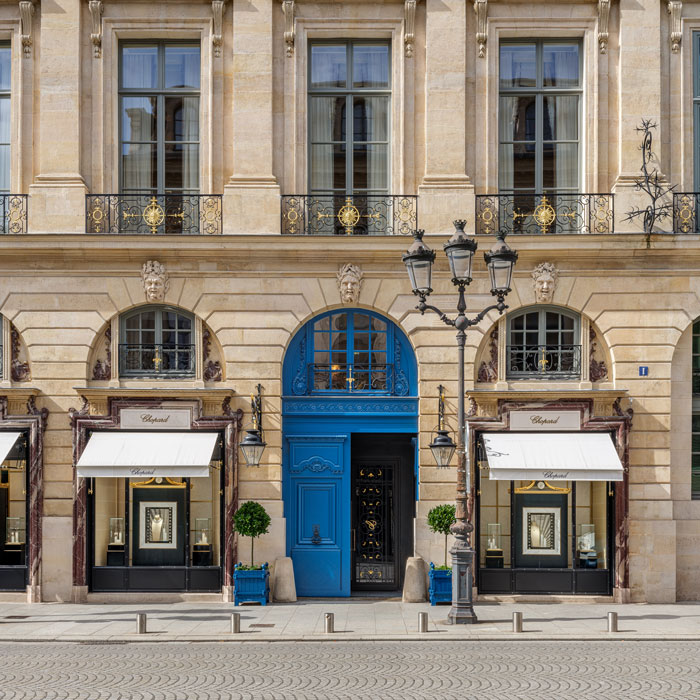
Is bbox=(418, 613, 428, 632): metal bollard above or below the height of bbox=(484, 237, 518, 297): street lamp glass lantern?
below

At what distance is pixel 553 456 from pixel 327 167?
7.35 m

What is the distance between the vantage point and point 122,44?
68.4 ft

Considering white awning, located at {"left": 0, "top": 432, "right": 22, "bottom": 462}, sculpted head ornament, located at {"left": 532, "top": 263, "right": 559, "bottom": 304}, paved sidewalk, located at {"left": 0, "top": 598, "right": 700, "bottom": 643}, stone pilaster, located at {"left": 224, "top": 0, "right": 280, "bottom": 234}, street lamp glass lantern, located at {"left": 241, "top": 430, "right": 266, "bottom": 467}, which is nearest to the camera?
paved sidewalk, located at {"left": 0, "top": 598, "right": 700, "bottom": 643}

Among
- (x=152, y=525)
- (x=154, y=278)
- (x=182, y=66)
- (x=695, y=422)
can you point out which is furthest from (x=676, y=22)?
(x=152, y=525)

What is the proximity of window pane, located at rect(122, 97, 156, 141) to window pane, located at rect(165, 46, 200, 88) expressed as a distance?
58 cm

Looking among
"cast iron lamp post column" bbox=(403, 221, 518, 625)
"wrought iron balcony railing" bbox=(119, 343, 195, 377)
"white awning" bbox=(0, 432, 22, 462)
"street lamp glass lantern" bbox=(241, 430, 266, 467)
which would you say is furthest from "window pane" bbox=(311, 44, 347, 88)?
"white awning" bbox=(0, 432, 22, 462)

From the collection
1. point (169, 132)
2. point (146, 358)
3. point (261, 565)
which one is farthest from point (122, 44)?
point (261, 565)

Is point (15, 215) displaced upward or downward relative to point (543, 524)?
upward

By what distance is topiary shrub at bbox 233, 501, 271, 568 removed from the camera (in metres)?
18.9

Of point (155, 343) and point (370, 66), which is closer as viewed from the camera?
point (155, 343)

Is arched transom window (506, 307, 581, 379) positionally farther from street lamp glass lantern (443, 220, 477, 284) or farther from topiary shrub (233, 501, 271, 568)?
topiary shrub (233, 501, 271, 568)

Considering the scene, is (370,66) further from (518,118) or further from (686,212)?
(686,212)

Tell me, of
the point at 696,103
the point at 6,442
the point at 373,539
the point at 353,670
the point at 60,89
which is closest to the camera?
the point at 353,670

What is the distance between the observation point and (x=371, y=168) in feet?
68.5
